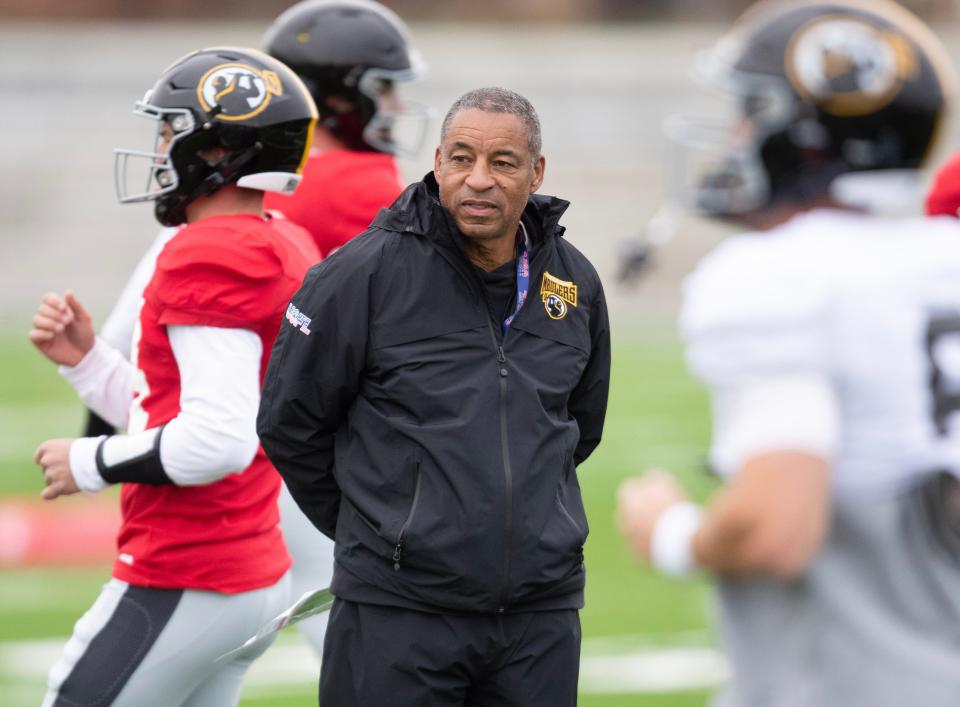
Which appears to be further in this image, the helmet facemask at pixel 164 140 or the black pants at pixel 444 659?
the helmet facemask at pixel 164 140

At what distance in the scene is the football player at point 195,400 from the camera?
3.39m

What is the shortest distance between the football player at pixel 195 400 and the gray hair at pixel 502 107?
0.58 m

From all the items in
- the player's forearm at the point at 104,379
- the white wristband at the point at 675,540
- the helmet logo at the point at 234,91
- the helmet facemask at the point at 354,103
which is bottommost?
the white wristband at the point at 675,540

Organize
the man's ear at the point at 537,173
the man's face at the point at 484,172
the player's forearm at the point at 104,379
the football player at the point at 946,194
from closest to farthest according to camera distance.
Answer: the man's face at the point at 484,172
the man's ear at the point at 537,173
the player's forearm at the point at 104,379
the football player at the point at 946,194

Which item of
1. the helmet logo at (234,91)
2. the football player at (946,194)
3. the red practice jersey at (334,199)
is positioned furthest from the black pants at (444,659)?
the football player at (946,194)

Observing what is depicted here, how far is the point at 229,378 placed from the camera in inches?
134

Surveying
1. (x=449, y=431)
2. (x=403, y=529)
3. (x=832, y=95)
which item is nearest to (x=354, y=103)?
(x=449, y=431)

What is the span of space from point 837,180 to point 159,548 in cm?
182

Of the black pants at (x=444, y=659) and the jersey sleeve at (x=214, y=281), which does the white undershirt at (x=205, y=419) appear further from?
the black pants at (x=444, y=659)

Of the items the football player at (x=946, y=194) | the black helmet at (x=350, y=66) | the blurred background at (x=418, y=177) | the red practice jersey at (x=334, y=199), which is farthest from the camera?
the blurred background at (x=418, y=177)

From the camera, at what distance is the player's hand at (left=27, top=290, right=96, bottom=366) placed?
3.74 meters

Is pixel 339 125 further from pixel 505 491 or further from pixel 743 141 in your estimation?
pixel 743 141

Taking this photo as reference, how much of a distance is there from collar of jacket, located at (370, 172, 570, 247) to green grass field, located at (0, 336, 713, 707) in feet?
2.54

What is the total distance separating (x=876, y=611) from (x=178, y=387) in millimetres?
1778
